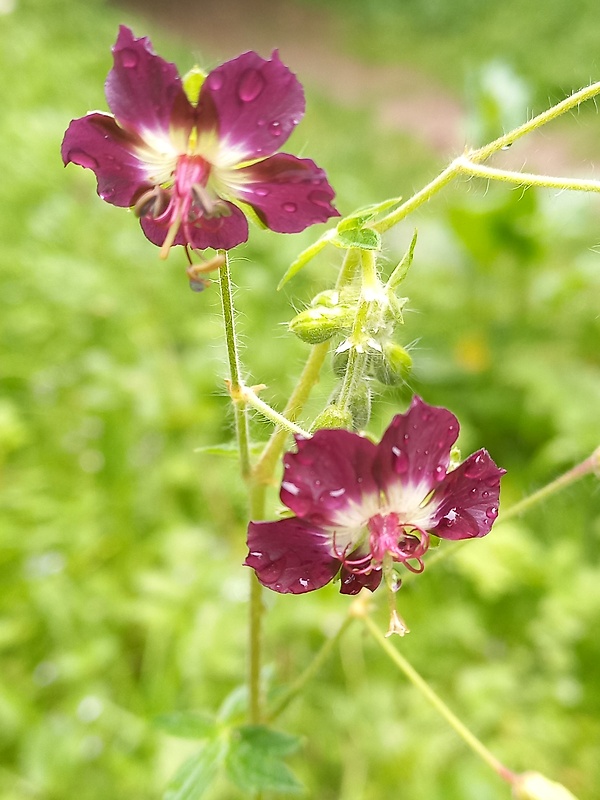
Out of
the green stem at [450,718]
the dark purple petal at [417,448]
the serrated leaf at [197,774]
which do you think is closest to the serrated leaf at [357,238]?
the dark purple petal at [417,448]

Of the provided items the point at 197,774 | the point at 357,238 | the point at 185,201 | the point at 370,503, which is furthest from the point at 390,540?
the point at 197,774

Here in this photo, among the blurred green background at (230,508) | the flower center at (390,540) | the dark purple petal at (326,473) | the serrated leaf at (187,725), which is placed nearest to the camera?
the dark purple petal at (326,473)

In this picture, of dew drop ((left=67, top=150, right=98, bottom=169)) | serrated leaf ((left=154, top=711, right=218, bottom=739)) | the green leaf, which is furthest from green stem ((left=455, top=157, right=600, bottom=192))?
serrated leaf ((left=154, top=711, right=218, bottom=739))

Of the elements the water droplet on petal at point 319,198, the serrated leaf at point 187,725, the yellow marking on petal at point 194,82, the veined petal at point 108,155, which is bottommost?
the serrated leaf at point 187,725

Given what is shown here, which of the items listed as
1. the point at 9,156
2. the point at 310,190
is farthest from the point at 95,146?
the point at 9,156

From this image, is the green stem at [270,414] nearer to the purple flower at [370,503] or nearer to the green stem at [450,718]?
the purple flower at [370,503]

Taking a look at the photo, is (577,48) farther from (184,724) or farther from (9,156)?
(184,724)
